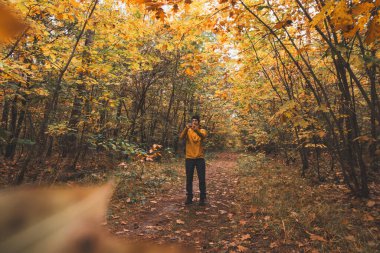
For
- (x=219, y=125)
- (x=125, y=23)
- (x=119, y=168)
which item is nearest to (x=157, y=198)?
(x=119, y=168)

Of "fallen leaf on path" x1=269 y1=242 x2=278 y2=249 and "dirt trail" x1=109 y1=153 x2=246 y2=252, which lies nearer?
"fallen leaf on path" x1=269 y1=242 x2=278 y2=249

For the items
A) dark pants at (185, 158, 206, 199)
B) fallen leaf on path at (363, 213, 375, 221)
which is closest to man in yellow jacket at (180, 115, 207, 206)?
dark pants at (185, 158, 206, 199)

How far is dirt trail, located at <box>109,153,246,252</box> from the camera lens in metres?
4.38

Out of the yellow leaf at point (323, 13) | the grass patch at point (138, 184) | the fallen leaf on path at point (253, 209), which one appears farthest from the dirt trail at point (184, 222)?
the yellow leaf at point (323, 13)

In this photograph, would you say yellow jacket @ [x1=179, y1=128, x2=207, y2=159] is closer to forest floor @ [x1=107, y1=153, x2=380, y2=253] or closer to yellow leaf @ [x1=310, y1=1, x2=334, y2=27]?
forest floor @ [x1=107, y1=153, x2=380, y2=253]

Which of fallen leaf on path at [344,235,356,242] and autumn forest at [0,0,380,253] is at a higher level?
autumn forest at [0,0,380,253]

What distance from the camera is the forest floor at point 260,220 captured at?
3986 millimetres

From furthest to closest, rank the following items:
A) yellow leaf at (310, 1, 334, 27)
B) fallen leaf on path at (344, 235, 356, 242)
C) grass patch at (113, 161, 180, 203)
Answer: grass patch at (113, 161, 180, 203) < fallen leaf on path at (344, 235, 356, 242) < yellow leaf at (310, 1, 334, 27)

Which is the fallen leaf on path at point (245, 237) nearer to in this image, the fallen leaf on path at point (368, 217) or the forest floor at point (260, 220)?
the forest floor at point (260, 220)

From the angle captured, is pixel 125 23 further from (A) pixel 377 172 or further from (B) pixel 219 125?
(B) pixel 219 125

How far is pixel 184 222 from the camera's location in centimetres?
521

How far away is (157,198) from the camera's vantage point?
701 centimetres

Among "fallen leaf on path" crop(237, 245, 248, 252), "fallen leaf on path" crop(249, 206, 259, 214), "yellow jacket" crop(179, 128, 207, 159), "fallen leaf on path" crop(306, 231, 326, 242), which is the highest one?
"yellow jacket" crop(179, 128, 207, 159)

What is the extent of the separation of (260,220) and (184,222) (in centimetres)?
152
